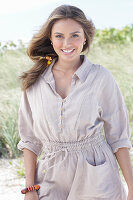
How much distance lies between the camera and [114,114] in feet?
6.12

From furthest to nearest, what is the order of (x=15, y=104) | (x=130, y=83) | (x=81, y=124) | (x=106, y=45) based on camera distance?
(x=106, y=45) → (x=130, y=83) → (x=15, y=104) → (x=81, y=124)

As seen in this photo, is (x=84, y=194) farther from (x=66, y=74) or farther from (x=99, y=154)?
(x=66, y=74)

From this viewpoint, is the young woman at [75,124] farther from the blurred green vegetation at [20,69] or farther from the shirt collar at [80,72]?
the blurred green vegetation at [20,69]

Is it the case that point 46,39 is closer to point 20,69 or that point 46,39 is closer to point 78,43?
point 78,43

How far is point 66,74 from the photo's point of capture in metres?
1.95

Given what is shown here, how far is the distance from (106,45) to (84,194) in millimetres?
7606

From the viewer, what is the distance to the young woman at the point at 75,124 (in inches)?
70.8

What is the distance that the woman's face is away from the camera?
6.03 feet

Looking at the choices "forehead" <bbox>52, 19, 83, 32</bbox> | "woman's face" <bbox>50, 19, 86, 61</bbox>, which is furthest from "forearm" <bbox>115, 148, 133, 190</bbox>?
"forehead" <bbox>52, 19, 83, 32</bbox>

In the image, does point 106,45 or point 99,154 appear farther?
point 106,45

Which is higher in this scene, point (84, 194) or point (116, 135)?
point (116, 135)

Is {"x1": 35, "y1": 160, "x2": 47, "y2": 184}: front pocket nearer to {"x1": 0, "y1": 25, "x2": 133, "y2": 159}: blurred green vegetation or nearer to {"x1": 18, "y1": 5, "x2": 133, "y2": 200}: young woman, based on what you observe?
{"x1": 18, "y1": 5, "x2": 133, "y2": 200}: young woman

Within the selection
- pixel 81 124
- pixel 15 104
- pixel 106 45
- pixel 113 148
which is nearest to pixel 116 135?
pixel 113 148

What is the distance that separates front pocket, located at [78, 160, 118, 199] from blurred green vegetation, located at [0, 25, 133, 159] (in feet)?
4.86
